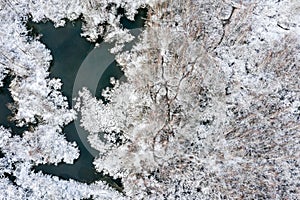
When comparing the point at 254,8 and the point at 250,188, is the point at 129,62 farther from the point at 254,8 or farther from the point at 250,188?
the point at 250,188

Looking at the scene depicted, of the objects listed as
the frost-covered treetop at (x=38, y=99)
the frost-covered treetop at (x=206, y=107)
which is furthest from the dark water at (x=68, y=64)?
the frost-covered treetop at (x=206, y=107)

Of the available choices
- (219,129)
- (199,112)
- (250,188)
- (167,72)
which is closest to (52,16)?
(167,72)

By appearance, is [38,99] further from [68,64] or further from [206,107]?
[206,107]

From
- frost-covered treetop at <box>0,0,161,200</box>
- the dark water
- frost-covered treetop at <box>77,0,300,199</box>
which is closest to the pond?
→ the dark water

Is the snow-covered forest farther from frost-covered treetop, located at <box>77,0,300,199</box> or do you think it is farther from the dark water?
the dark water

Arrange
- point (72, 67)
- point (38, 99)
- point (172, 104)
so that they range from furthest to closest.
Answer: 1. point (72, 67)
2. point (38, 99)
3. point (172, 104)

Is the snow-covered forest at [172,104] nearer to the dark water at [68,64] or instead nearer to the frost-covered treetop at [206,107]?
the frost-covered treetop at [206,107]

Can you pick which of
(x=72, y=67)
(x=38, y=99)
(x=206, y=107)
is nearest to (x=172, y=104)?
(x=206, y=107)

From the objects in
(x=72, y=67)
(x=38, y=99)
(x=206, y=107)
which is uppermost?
(x=72, y=67)
